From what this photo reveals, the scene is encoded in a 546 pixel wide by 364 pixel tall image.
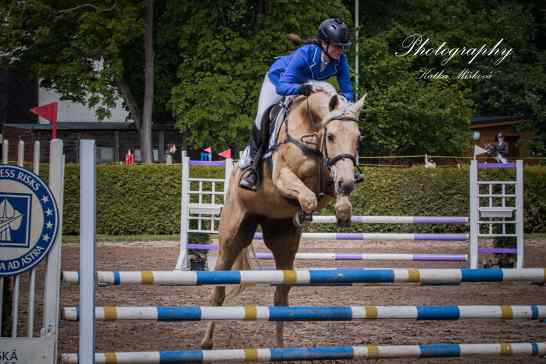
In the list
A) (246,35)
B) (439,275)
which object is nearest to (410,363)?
(439,275)

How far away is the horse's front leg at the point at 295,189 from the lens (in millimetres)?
5118

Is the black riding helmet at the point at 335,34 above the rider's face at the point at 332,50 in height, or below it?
above

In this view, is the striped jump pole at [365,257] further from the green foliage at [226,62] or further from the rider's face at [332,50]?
the green foliage at [226,62]

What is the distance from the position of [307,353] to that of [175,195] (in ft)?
41.5

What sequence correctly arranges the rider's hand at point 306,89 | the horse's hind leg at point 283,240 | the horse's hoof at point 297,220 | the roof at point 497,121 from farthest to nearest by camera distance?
the roof at point 497,121
the horse's hind leg at point 283,240
the rider's hand at point 306,89
the horse's hoof at point 297,220

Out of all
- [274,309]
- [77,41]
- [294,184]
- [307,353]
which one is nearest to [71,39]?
[77,41]

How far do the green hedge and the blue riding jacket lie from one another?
10.4 meters

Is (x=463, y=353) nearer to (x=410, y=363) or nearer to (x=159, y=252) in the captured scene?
(x=410, y=363)

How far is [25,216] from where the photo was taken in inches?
140

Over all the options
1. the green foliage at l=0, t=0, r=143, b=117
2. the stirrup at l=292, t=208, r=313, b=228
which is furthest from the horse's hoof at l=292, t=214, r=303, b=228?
the green foliage at l=0, t=0, r=143, b=117

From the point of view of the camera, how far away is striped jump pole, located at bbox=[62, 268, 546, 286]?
12.3 ft

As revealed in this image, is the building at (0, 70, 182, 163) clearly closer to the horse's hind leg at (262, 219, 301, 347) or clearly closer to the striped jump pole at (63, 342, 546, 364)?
the horse's hind leg at (262, 219, 301, 347)

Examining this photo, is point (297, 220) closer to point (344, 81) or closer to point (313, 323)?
point (344, 81)

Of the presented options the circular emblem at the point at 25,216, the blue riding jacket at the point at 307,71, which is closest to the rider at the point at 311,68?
A: the blue riding jacket at the point at 307,71
